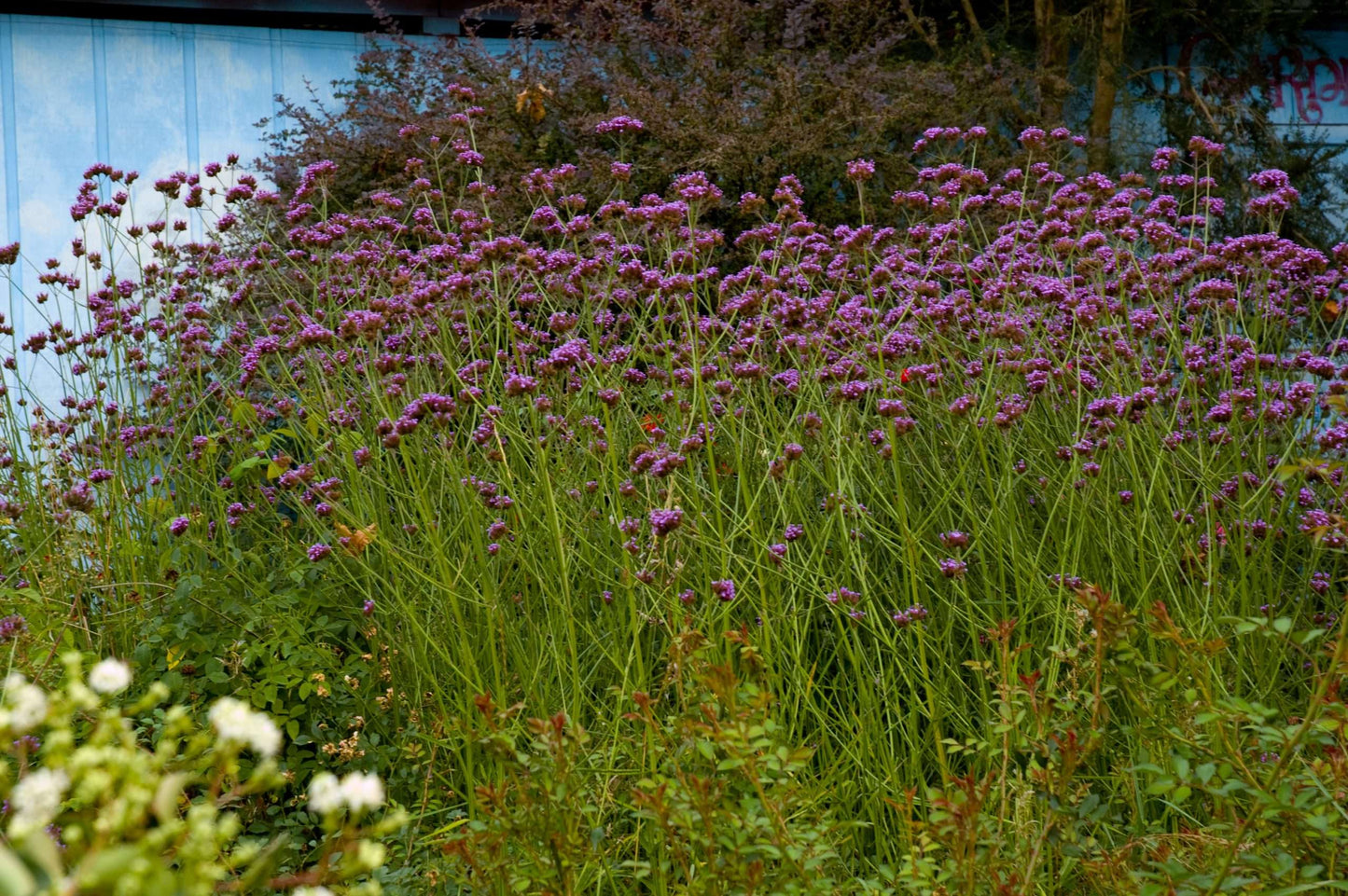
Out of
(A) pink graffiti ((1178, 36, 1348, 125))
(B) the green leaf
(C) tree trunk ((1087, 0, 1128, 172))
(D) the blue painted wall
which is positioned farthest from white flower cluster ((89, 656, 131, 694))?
(A) pink graffiti ((1178, 36, 1348, 125))

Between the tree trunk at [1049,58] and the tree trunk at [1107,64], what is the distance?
19cm

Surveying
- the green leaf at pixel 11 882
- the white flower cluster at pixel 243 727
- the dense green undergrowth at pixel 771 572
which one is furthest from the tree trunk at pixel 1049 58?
the green leaf at pixel 11 882

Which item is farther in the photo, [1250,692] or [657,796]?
[1250,692]

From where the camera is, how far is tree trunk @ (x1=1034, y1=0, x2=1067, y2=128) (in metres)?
6.48

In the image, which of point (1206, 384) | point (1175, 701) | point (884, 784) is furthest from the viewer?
point (1206, 384)

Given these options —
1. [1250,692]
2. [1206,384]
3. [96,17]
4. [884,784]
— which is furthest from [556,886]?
[96,17]

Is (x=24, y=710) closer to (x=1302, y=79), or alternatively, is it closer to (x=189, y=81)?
(x=189, y=81)

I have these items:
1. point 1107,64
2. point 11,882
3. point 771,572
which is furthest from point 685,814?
point 1107,64

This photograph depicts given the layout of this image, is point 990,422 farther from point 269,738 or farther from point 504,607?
point 269,738

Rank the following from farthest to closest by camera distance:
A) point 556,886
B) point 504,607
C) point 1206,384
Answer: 1. point 1206,384
2. point 504,607
3. point 556,886

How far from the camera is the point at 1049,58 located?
694 cm

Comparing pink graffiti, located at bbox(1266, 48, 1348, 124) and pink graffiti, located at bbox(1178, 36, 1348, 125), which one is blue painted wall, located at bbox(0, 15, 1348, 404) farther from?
pink graffiti, located at bbox(1266, 48, 1348, 124)

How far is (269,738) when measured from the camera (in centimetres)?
72

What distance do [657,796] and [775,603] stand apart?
101cm
